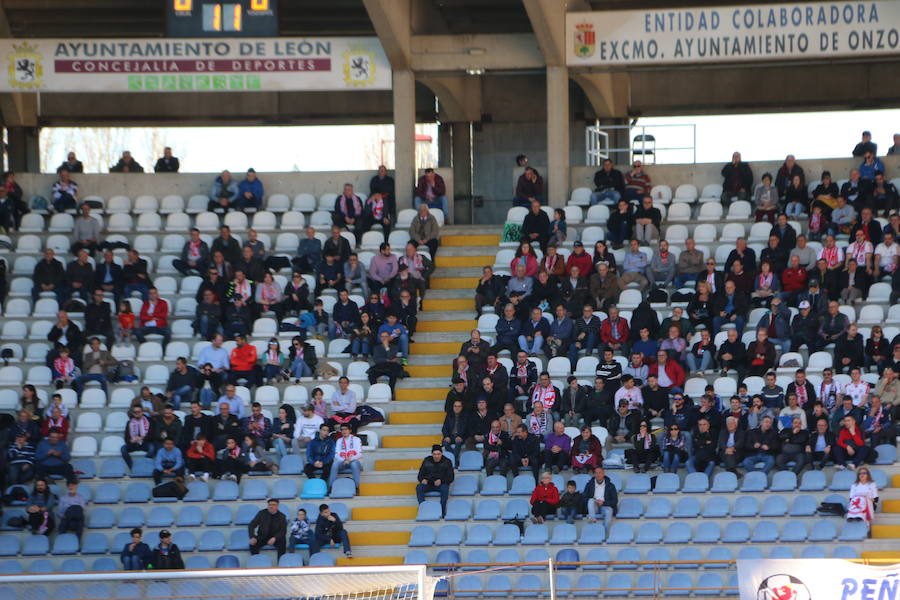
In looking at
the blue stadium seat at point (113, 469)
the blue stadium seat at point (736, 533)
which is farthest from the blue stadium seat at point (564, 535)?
the blue stadium seat at point (113, 469)

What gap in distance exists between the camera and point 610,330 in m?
20.3

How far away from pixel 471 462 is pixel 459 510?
2.80ft

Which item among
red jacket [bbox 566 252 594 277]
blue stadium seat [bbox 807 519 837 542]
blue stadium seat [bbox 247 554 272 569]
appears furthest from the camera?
red jacket [bbox 566 252 594 277]

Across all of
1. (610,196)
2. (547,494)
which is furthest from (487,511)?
(610,196)

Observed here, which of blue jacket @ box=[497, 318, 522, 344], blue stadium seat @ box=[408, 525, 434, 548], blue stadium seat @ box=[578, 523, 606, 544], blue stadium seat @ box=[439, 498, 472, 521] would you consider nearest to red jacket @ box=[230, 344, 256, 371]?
blue jacket @ box=[497, 318, 522, 344]

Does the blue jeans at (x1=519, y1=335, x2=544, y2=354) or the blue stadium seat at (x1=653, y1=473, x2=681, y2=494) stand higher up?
the blue jeans at (x1=519, y1=335, x2=544, y2=354)

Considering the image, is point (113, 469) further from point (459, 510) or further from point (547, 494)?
point (547, 494)

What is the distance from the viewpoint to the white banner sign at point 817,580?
11812mm

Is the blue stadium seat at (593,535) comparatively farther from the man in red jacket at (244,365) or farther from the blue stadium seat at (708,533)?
the man in red jacket at (244,365)

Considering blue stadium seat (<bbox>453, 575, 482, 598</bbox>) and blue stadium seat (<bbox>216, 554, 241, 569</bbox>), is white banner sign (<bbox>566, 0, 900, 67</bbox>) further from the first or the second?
blue stadium seat (<bbox>216, 554, 241, 569</bbox>)

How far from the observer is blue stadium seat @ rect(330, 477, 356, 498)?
18.8 meters

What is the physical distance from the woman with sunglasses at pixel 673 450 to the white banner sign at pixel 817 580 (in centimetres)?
623

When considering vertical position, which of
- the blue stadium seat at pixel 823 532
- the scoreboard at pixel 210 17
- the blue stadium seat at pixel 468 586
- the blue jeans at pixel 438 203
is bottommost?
the blue stadium seat at pixel 468 586

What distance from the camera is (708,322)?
2042cm
